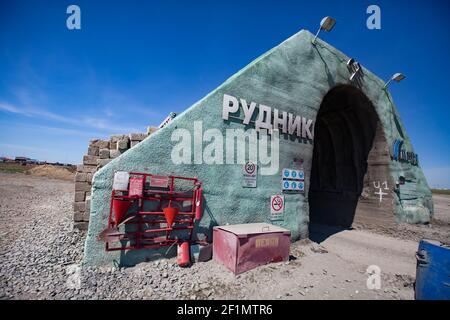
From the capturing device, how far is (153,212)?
4.64m

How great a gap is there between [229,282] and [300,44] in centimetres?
805

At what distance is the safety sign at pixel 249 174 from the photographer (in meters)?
5.97

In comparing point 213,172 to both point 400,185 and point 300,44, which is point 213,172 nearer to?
point 300,44

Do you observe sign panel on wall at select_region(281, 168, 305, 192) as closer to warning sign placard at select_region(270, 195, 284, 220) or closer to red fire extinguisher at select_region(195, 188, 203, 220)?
warning sign placard at select_region(270, 195, 284, 220)

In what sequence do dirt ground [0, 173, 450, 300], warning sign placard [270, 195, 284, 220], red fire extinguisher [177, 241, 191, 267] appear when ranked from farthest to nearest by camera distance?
warning sign placard [270, 195, 284, 220] < red fire extinguisher [177, 241, 191, 267] < dirt ground [0, 173, 450, 300]

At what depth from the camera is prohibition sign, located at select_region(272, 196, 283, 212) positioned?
648 cm

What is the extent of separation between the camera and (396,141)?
10977mm

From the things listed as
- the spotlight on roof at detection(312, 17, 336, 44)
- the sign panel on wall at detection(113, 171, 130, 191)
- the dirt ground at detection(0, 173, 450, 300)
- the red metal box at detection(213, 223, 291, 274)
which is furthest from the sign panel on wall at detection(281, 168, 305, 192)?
the spotlight on roof at detection(312, 17, 336, 44)

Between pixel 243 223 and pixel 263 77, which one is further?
pixel 263 77

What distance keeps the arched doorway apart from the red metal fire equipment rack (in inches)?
Result: 341

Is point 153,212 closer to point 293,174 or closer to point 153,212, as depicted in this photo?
point 153,212

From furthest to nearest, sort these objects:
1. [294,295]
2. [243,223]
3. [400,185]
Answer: [400,185], [243,223], [294,295]

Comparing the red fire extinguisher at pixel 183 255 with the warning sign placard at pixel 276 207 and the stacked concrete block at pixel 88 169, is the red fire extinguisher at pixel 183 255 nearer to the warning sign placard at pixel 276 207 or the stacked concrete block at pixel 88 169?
the warning sign placard at pixel 276 207
